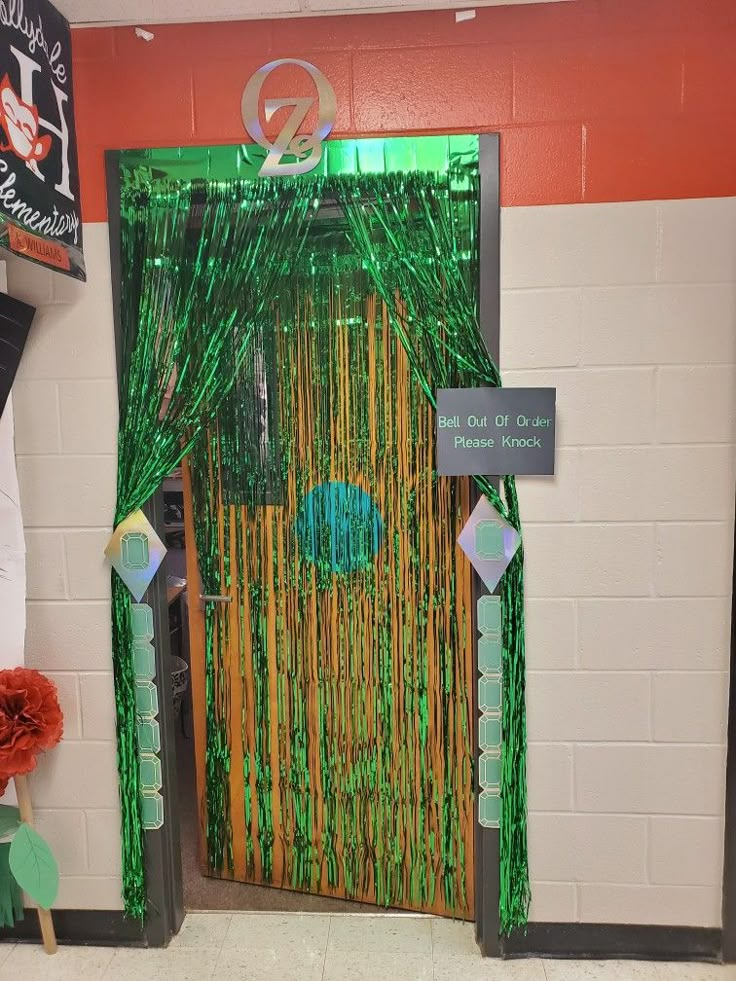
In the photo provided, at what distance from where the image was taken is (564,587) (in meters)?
1.85

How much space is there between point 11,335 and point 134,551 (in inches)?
25.1

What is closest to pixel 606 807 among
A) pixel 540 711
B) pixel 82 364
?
pixel 540 711

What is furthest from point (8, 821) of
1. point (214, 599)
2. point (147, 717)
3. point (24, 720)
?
point (214, 599)

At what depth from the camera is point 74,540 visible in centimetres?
192

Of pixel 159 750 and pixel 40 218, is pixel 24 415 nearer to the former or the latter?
pixel 40 218

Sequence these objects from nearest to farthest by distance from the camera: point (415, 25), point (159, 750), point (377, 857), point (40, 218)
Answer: point (40, 218) → point (415, 25) → point (159, 750) → point (377, 857)

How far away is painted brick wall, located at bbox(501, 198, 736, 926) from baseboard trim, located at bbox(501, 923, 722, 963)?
0.03 meters

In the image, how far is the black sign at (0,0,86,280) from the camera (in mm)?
1513

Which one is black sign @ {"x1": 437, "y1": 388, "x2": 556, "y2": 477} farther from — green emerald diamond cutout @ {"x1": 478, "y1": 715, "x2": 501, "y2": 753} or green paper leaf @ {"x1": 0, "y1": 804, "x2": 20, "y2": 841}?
green paper leaf @ {"x1": 0, "y1": 804, "x2": 20, "y2": 841}

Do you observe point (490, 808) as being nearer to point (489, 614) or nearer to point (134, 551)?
point (489, 614)

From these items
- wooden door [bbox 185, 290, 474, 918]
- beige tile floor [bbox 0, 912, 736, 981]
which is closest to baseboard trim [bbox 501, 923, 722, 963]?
beige tile floor [bbox 0, 912, 736, 981]

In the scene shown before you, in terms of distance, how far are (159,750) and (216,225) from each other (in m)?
1.44

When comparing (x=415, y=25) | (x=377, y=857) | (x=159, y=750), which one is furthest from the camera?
(x=377, y=857)

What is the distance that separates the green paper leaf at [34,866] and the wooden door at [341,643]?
46 centimetres
